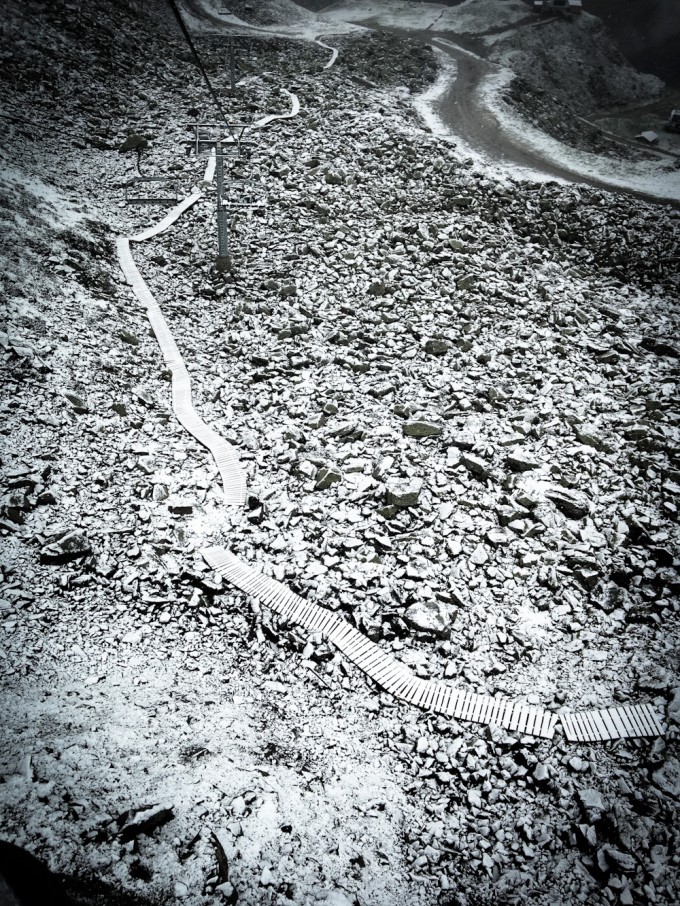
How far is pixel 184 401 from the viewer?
11.0 meters

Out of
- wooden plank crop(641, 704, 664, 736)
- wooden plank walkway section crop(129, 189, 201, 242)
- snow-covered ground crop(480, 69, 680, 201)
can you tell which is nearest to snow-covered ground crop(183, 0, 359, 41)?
snow-covered ground crop(480, 69, 680, 201)

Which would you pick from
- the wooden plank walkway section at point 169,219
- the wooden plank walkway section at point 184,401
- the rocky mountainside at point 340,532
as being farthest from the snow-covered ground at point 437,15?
the wooden plank walkway section at point 184,401

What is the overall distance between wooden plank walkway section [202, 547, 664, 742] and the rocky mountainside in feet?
0.58

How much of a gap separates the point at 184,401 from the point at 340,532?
4823mm

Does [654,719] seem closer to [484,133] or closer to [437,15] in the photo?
[484,133]

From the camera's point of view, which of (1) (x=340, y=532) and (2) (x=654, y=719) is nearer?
(2) (x=654, y=719)

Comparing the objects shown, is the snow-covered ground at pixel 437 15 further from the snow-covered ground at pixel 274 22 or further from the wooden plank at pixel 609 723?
the wooden plank at pixel 609 723

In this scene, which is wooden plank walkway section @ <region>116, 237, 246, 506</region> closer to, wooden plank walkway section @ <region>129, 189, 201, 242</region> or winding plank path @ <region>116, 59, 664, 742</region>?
winding plank path @ <region>116, 59, 664, 742</region>

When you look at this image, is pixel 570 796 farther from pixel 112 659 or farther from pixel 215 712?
pixel 112 659

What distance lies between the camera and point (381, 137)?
21203 millimetres

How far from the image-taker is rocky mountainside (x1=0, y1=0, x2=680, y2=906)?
514cm

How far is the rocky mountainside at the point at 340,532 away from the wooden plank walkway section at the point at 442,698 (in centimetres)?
18

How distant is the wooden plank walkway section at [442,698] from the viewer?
252 inches

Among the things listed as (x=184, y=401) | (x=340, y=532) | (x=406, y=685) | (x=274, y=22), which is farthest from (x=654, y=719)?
(x=274, y=22)
